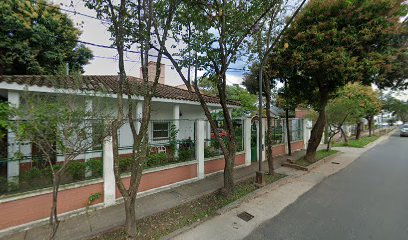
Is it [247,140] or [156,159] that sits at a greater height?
[247,140]

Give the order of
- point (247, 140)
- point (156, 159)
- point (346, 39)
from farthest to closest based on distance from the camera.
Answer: point (247, 140)
point (346, 39)
point (156, 159)

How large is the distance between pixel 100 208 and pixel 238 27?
5.49 m


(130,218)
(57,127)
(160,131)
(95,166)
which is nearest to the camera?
(57,127)

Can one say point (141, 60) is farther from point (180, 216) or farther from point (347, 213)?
point (347, 213)

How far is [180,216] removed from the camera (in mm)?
4715

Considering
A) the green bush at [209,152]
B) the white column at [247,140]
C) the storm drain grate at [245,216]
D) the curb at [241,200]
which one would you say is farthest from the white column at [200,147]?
the white column at [247,140]

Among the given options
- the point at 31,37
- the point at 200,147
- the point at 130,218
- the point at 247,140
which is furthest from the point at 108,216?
the point at 31,37

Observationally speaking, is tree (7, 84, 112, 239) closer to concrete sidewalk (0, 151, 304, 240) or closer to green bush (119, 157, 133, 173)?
concrete sidewalk (0, 151, 304, 240)

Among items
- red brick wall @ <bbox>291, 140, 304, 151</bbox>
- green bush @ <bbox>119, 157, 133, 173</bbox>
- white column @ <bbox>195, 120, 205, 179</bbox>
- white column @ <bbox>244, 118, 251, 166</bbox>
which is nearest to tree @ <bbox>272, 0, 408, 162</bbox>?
white column @ <bbox>244, 118, 251, 166</bbox>

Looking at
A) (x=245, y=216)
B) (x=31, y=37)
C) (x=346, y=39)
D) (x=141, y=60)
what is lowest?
(x=245, y=216)

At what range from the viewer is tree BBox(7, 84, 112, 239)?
285 cm

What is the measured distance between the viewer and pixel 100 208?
16.4ft

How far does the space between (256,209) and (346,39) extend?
6656 millimetres

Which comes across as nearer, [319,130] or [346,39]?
[346,39]
